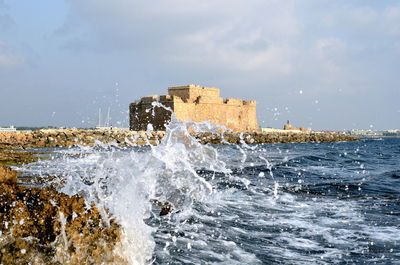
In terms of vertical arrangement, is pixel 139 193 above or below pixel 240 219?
above

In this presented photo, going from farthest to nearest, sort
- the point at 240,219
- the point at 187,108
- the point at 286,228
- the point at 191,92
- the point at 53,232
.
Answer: the point at 191,92 < the point at 187,108 < the point at 240,219 < the point at 286,228 < the point at 53,232

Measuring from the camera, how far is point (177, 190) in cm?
641

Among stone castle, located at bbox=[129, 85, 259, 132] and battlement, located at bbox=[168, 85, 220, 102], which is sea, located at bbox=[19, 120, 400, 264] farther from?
battlement, located at bbox=[168, 85, 220, 102]

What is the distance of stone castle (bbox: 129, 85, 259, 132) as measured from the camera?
3794 centimetres

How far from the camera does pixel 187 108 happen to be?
38.2 meters

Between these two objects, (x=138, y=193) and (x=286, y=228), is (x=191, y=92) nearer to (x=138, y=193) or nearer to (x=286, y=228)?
(x=286, y=228)

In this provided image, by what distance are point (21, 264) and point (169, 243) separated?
1.52m

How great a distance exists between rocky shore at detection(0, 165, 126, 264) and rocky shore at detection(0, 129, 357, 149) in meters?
6.00

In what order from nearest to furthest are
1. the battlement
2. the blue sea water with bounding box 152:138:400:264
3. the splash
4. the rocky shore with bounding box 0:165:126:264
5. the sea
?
the rocky shore with bounding box 0:165:126:264
the splash
the sea
the blue sea water with bounding box 152:138:400:264
the battlement

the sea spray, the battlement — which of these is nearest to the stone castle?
the battlement

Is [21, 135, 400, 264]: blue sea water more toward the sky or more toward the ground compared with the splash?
more toward the ground

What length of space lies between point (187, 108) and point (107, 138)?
14867mm

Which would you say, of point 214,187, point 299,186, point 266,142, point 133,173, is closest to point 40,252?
point 133,173

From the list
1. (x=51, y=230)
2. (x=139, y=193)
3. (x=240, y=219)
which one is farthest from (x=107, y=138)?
(x=51, y=230)
